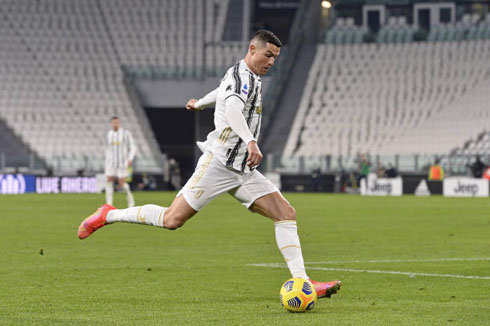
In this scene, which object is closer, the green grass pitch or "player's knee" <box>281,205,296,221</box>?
the green grass pitch

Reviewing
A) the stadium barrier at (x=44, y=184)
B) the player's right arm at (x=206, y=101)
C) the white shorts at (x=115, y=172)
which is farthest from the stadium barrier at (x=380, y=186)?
the player's right arm at (x=206, y=101)

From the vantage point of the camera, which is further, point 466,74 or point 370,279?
point 466,74

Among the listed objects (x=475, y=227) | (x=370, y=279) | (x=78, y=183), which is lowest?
(x=78, y=183)

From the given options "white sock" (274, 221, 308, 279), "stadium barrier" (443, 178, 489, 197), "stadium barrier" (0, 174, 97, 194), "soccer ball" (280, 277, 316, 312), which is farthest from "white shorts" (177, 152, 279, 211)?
"stadium barrier" (0, 174, 97, 194)

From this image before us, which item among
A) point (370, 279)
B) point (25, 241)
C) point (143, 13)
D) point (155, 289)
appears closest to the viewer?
point (155, 289)

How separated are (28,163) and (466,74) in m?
21.2

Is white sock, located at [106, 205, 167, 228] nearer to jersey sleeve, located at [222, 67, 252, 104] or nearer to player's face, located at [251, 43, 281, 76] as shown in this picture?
jersey sleeve, located at [222, 67, 252, 104]

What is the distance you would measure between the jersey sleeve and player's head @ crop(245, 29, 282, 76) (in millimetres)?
157

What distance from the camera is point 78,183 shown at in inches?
1651

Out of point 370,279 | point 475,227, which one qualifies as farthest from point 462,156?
point 370,279

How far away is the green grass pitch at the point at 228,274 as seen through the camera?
6555 millimetres

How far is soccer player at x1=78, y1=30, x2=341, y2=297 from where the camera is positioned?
6.98 meters

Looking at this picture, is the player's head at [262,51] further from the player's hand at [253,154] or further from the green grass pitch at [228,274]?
the green grass pitch at [228,274]

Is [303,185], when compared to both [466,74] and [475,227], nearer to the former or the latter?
[466,74]
